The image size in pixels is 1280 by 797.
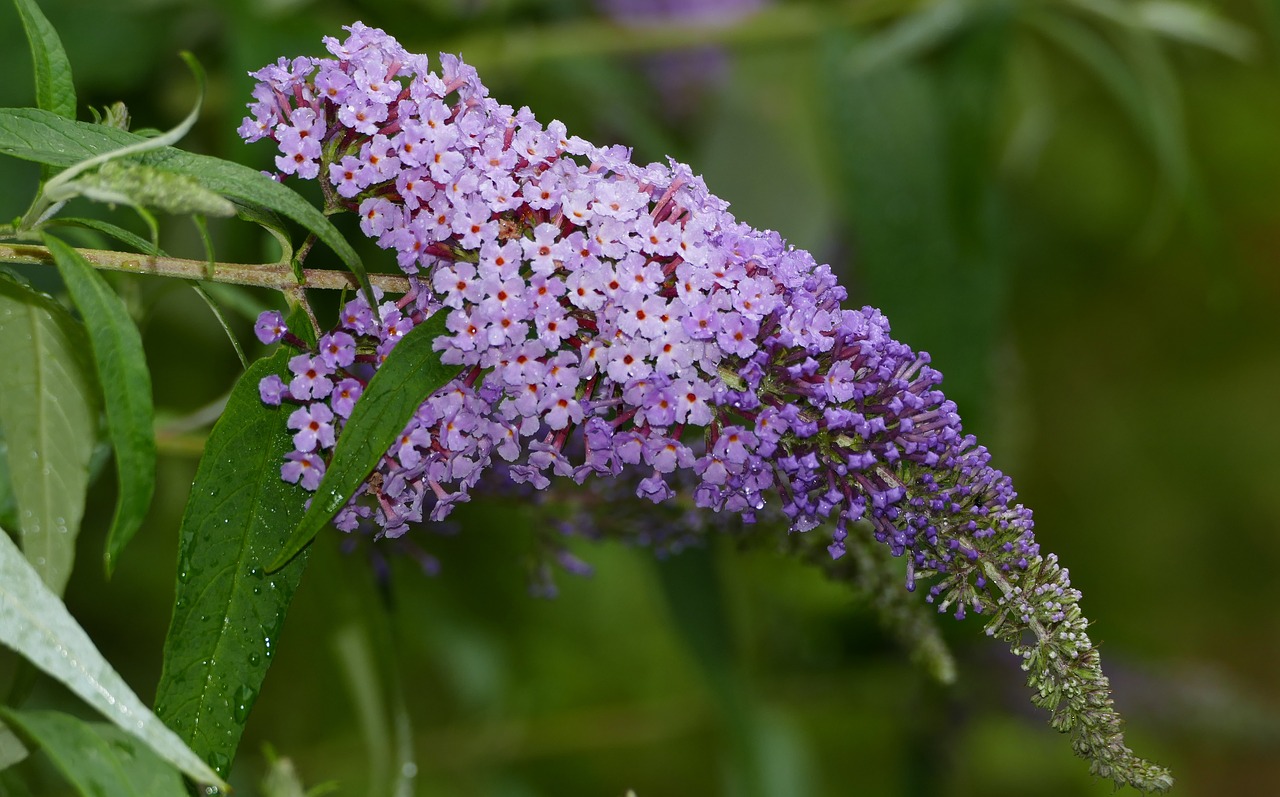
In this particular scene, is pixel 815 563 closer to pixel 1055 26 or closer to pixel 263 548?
pixel 263 548

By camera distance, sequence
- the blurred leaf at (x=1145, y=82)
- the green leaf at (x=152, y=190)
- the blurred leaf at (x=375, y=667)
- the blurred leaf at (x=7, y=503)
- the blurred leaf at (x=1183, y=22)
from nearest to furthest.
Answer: the green leaf at (x=152, y=190) < the blurred leaf at (x=7, y=503) < the blurred leaf at (x=375, y=667) < the blurred leaf at (x=1145, y=82) < the blurred leaf at (x=1183, y=22)

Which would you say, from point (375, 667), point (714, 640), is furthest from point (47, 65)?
point (714, 640)

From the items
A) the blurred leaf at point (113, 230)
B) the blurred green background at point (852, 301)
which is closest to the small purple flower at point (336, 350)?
the blurred leaf at point (113, 230)

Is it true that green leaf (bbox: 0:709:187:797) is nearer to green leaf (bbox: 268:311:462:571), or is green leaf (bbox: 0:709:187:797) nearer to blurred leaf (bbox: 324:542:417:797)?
green leaf (bbox: 268:311:462:571)

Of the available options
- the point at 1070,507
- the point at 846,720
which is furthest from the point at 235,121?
the point at 1070,507

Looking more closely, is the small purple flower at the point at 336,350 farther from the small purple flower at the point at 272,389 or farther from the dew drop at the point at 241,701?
the dew drop at the point at 241,701

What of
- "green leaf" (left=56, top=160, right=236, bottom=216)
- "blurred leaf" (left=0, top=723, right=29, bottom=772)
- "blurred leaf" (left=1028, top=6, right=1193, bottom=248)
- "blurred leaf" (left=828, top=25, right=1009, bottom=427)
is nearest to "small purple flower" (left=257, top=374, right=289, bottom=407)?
"green leaf" (left=56, top=160, right=236, bottom=216)

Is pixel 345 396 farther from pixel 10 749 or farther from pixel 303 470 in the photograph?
pixel 10 749
